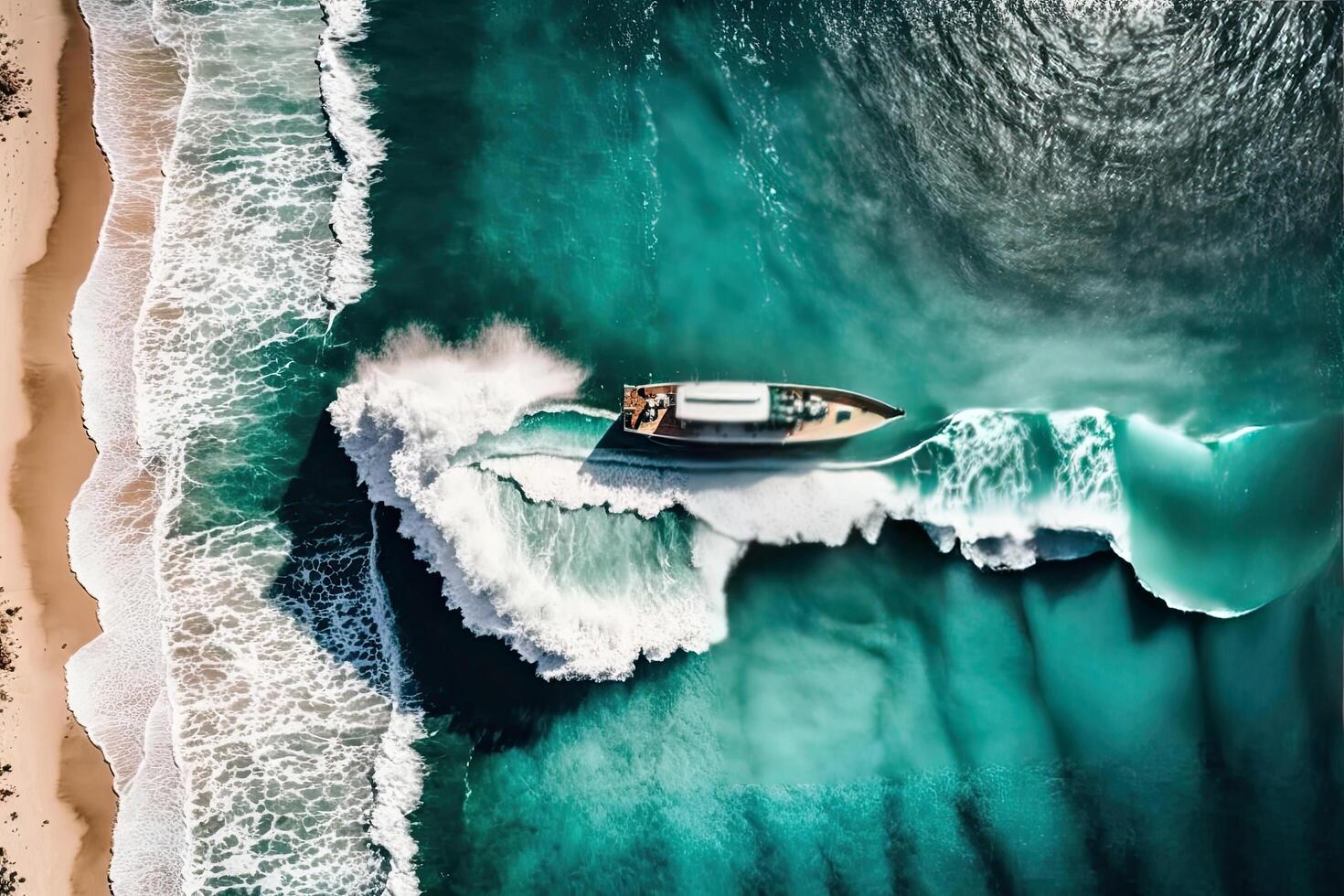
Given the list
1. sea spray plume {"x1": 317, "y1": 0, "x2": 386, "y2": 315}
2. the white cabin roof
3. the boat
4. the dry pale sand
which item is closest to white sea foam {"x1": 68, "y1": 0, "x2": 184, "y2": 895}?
the dry pale sand

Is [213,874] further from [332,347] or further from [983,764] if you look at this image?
[983,764]

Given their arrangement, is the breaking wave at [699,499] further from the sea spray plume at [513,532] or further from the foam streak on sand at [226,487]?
the foam streak on sand at [226,487]

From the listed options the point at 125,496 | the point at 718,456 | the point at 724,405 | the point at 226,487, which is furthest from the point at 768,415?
the point at 125,496

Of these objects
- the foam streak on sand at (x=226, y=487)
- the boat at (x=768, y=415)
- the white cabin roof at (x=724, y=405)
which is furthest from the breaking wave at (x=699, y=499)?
the foam streak on sand at (x=226, y=487)

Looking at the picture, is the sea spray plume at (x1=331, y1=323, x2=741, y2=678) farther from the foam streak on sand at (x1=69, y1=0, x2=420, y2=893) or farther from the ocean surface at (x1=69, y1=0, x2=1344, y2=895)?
the foam streak on sand at (x1=69, y1=0, x2=420, y2=893)

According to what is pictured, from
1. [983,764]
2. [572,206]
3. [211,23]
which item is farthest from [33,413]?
[983,764]

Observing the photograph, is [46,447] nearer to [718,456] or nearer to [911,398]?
[718,456]
